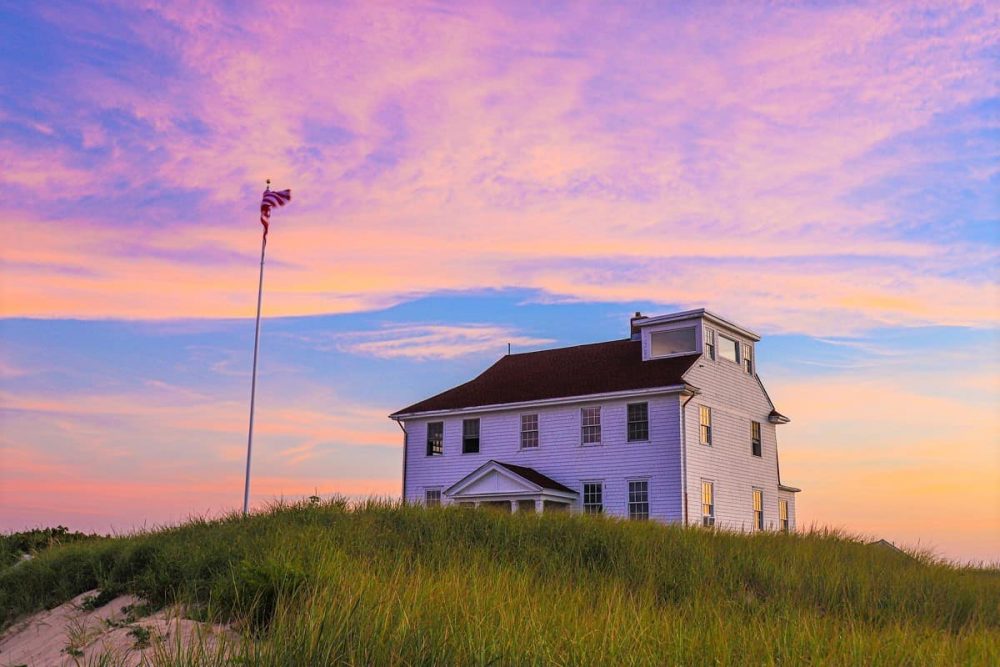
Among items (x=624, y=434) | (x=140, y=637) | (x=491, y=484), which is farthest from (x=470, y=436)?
(x=140, y=637)

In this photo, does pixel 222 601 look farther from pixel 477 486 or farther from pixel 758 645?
pixel 477 486

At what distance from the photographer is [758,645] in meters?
9.03

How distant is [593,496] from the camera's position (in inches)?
1339

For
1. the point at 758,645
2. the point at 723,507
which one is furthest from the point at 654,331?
the point at 758,645

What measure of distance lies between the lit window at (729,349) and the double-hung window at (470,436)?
34.5 feet

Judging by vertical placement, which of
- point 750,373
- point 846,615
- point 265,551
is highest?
point 750,373

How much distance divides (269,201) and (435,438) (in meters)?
12.2

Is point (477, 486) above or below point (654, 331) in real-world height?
below

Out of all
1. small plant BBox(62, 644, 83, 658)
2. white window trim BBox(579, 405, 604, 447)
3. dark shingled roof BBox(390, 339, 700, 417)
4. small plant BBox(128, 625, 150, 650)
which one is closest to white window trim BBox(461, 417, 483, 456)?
dark shingled roof BBox(390, 339, 700, 417)

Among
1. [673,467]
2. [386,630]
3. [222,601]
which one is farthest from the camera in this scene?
[673,467]

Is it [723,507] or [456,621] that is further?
[723,507]

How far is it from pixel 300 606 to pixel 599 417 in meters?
25.0

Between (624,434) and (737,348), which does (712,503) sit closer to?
(624,434)

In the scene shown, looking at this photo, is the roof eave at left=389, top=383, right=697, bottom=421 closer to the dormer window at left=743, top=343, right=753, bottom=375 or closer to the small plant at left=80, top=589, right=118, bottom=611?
the dormer window at left=743, top=343, right=753, bottom=375
